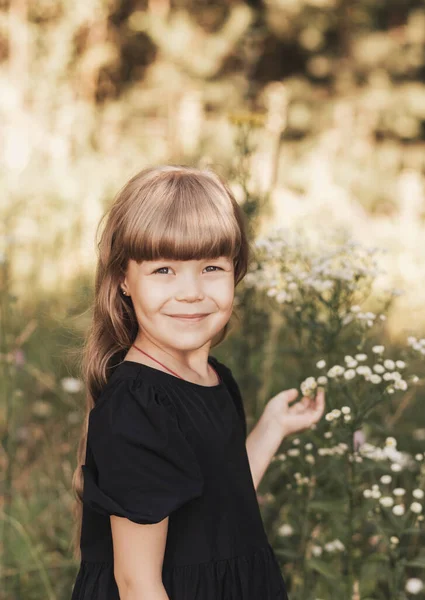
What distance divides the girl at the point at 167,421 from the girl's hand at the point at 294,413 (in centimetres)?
21

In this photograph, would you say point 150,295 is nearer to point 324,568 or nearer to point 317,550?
point 324,568

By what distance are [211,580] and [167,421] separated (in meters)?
0.31

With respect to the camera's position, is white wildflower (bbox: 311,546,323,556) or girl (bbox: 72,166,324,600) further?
white wildflower (bbox: 311,546,323,556)

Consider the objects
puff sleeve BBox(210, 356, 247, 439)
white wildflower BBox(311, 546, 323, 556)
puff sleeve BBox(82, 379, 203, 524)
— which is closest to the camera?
puff sleeve BBox(82, 379, 203, 524)

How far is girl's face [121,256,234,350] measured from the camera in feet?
4.78

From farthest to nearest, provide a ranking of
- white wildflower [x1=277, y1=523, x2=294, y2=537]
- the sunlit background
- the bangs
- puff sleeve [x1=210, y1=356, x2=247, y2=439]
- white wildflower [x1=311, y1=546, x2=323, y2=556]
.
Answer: the sunlit background → white wildflower [x1=277, y1=523, x2=294, y2=537] → white wildflower [x1=311, y1=546, x2=323, y2=556] → puff sleeve [x1=210, y1=356, x2=247, y2=439] → the bangs

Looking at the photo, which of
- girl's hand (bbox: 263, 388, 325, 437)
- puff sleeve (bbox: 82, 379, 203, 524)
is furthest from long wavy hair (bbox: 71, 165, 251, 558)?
girl's hand (bbox: 263, 388, 325, 437)

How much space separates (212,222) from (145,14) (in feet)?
30.6

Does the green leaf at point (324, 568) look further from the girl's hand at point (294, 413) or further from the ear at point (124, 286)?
the ear at point (124, 286)

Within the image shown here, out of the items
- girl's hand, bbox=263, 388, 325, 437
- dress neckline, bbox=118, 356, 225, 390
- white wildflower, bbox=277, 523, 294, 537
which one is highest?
dress neckline, bbox=118, 356, 225, 390

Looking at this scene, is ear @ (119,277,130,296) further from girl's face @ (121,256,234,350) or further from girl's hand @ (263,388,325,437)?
girl's hand @ (263,388,325,437)

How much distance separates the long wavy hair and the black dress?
130 mm

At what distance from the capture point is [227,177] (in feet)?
9.36

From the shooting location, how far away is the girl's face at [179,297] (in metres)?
1.46
